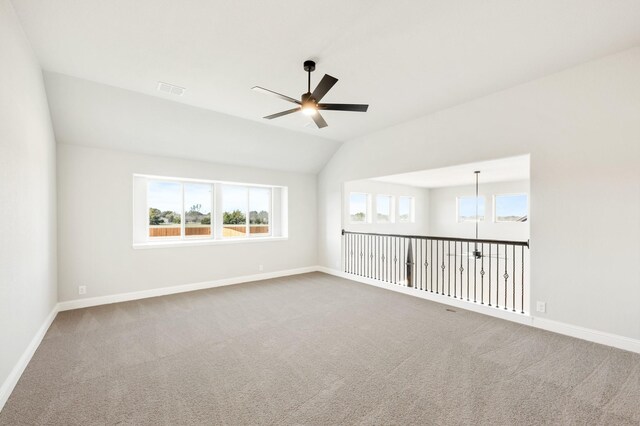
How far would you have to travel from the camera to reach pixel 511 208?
8492mm

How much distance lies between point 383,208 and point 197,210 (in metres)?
5.58

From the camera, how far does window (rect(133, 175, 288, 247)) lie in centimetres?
518

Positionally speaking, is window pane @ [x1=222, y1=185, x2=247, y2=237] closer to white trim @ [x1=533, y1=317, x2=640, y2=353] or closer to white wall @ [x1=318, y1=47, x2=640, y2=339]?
white wall @ [x1=318, y1=47, x2=640, y2=339]

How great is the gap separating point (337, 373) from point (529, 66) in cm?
393

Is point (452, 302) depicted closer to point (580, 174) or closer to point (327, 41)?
point (580, 174)

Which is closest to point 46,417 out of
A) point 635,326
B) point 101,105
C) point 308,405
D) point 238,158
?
point 308,405

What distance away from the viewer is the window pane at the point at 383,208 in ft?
28.7

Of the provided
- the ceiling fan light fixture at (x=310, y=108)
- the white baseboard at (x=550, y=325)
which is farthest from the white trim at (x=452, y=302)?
the ceiling fan light fixture at (x=310, y=108)

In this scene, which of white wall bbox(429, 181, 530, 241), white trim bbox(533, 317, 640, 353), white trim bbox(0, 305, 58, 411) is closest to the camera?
white trim bbox(0, 305, 58, 411)

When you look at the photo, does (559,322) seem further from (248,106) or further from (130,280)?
(130,280)

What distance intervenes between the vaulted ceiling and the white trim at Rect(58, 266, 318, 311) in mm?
3280

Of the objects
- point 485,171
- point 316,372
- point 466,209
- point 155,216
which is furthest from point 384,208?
point 316,372

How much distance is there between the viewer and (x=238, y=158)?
5.80 meters

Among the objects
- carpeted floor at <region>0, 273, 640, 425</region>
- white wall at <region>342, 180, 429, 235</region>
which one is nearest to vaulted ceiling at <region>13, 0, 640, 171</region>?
carpeted floor at <region>0, 273, 640, 425</region>
